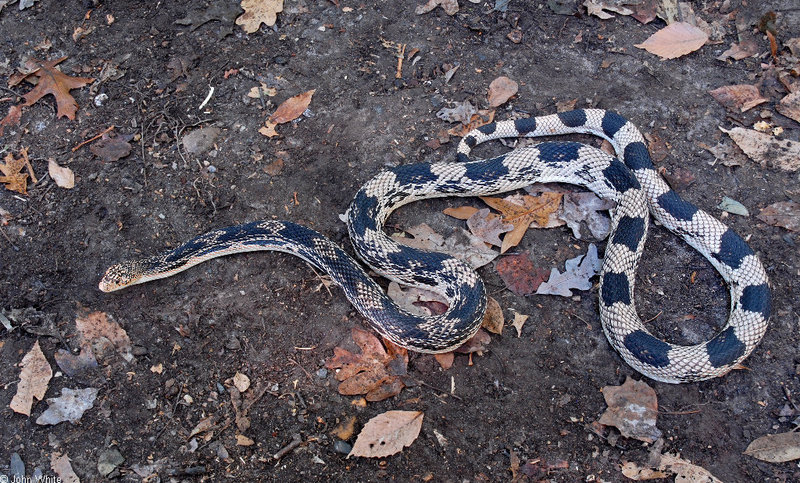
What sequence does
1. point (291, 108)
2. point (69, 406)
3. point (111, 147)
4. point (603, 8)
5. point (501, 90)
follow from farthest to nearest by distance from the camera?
1. point (603, 8)
2. point (501, 90)
3. point (291, 108)
4. point (111, 147)
5. point (69, 406)

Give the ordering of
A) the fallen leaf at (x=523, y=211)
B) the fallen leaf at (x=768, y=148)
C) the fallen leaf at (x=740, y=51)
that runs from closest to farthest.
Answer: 1. the fallen leaf at (x=523, y=211)
2. the fallen leaf at (x=768, y=148)
3. the fallen leaf at (x=740, y=51)

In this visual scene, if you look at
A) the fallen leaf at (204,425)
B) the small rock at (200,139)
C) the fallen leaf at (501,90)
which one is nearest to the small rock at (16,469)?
the fallen leaf at (204,425)

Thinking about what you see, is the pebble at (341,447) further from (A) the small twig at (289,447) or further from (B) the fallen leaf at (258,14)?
(B) the fallen leaf at (258,14)

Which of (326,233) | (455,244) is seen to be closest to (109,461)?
A: (326,233)

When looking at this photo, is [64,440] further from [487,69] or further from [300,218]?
[487,69]

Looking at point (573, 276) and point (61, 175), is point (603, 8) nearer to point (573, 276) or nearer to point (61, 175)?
point (573, 276)

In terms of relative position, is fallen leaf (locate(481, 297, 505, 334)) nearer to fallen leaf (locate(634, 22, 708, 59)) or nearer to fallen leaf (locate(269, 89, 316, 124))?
fallen leaf (locate(269, 89, 316, 124))

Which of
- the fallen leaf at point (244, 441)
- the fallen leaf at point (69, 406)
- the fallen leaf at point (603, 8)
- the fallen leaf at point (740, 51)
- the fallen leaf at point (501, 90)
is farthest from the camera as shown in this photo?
the fallen leaf at point (603, 8)
